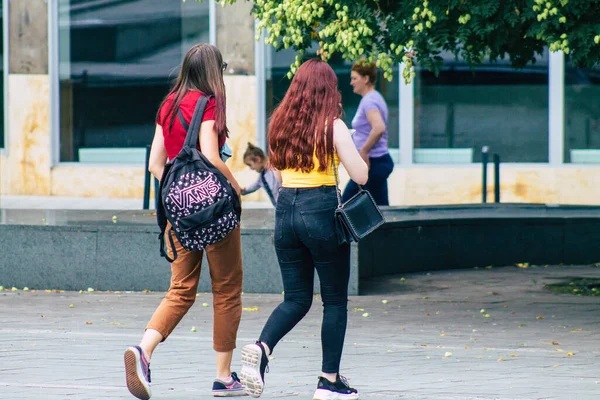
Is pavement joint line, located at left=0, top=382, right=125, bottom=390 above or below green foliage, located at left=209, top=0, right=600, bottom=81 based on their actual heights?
below

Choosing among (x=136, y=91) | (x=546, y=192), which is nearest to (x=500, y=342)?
(x=546, y=192)

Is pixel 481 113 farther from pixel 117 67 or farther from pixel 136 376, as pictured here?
pixel 136 376

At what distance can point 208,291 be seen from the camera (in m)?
10.0

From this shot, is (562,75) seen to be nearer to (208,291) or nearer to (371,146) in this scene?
(371,146)

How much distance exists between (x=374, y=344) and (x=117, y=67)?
11.5 meters

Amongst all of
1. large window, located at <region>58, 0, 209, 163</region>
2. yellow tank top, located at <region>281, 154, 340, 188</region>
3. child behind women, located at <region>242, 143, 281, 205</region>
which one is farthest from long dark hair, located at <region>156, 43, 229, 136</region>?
large window, located at <region>58, 0, 209, 163</region>

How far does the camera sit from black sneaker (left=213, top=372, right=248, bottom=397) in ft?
19.6

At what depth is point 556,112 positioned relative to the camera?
1678cm

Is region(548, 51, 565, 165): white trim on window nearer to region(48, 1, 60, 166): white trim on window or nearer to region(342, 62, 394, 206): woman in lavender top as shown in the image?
region(342, 62, 394, 206): woman in lavender top

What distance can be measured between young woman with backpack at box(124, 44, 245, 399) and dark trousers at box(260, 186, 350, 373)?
25cm

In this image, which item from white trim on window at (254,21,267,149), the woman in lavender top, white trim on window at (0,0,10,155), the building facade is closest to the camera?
the woman in lavender top

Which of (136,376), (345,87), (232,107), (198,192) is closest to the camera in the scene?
(136,376)

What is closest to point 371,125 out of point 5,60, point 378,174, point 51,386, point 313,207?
point 378,174

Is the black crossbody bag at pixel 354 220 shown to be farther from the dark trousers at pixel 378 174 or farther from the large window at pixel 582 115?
the large window at pixel 582 115
